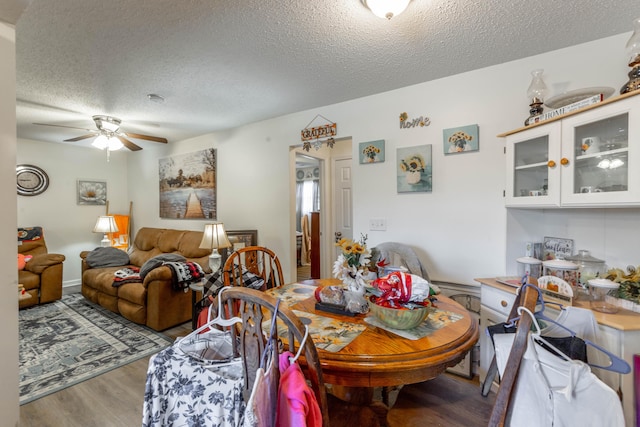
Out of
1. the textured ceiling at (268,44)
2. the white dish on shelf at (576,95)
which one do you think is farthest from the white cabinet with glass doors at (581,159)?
the textured ceiling at (268,44)

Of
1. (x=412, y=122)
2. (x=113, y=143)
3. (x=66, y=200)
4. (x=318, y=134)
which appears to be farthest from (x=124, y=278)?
(x=412, y=122)

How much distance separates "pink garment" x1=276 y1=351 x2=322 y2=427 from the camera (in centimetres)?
66

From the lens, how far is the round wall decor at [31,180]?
166 inches

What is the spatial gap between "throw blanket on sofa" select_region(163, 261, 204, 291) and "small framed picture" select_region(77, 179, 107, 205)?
3.21 m

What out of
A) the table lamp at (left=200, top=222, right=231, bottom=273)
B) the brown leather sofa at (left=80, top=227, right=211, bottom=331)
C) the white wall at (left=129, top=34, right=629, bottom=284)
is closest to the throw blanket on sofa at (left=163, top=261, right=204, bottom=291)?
the brown leather sofa at (left=80, top=227, right=211, bottom=331)

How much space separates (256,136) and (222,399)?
3283 mm

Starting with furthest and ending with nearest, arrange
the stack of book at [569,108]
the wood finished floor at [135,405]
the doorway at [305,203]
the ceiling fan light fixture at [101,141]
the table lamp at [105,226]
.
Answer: the doorway at [305,203] < the table lamp at [105,226] < the ceiling fan light fixture at [101,141] < the stack of book at [569,108] < the wood finished floor at [135,405]

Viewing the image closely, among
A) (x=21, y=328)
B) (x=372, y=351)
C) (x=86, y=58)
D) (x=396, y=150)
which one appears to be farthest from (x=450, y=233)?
(x=21, y=328)

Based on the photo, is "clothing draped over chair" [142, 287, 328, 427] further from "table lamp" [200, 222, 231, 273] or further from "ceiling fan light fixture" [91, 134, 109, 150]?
"ceiling fan light fixture" [91, 134, 109, 150]

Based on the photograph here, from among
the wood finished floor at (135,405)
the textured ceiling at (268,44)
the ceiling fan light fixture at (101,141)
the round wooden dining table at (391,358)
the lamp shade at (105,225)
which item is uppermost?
the textured ceiling at (268,44)

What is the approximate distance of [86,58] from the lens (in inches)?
80.0

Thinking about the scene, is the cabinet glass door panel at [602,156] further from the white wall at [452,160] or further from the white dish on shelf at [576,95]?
the white wall at [452,160]

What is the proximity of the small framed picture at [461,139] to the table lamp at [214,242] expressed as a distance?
94.9 inches

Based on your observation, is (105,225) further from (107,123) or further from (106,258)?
(107,123)
